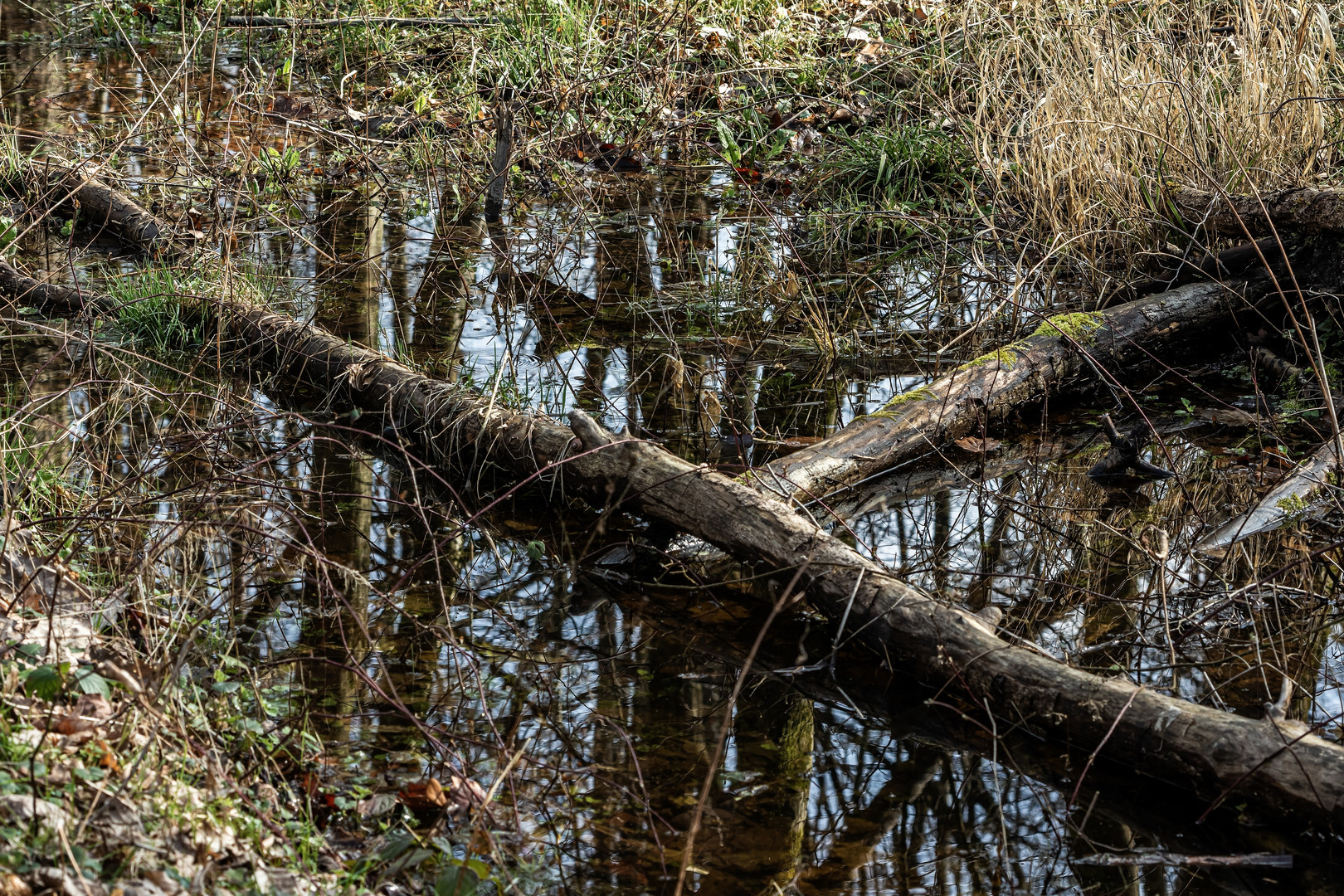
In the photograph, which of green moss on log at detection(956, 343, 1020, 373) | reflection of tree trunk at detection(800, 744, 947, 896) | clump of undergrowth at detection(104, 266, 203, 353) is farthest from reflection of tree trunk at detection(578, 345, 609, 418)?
reflection of tree trunk at detection(800, 744, 947, 896)

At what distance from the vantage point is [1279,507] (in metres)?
4.11

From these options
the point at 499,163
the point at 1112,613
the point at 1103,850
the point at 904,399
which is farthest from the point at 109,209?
the point at 1103,850

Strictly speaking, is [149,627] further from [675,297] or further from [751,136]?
[751,136]

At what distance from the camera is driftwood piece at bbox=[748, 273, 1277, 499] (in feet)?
14.6

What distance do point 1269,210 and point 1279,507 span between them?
2.05m

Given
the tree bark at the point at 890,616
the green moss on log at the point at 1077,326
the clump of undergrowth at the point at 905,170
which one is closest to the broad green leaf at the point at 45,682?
the tree bark at the point at 890,616

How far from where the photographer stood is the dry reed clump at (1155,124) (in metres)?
5.80

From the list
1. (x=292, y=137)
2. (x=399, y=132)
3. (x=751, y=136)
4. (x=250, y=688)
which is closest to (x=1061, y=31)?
(x=751, y=136)

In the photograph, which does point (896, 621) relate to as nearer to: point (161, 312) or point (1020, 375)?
point (1020, 375)

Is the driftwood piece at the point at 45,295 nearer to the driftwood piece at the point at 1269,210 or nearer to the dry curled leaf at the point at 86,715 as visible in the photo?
the dry curled leaf at the point at 86,715

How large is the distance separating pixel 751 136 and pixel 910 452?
15.4 ft

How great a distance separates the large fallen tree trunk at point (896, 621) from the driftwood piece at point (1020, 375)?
0.94ft

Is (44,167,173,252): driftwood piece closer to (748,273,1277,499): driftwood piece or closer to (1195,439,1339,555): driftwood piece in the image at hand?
(748,273,1277,499): driftwood piece

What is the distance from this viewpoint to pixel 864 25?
9.88 meters
